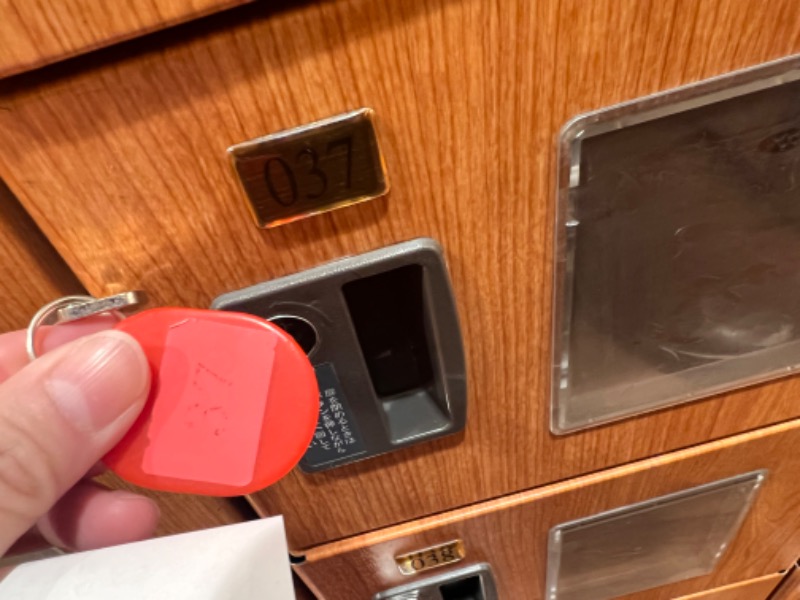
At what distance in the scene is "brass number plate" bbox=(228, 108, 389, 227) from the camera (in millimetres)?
266

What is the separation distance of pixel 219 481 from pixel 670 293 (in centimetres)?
28

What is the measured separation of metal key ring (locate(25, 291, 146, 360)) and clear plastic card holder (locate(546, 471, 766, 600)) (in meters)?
0.41

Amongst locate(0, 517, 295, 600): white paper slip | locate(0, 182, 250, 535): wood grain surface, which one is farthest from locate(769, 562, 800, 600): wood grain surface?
locate(0, 182, 250, 535): wood grain surface

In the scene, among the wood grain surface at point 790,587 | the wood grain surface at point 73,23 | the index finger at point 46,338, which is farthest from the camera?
the wood grain surface at point 790,587

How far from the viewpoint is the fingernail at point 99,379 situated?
30 cm

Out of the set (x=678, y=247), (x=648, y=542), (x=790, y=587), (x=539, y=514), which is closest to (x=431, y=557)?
(x=539, y=514)

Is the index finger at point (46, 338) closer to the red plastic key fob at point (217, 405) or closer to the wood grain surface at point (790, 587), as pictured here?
the red plastic key fob at point (217, 405)

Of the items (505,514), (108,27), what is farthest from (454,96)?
(505,514)

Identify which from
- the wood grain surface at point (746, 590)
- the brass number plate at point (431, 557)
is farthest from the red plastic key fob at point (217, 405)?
the wood grain surface at point (746, 590)

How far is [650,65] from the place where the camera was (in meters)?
0.28

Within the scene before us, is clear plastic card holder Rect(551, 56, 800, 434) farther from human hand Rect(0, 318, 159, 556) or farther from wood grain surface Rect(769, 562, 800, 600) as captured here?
wood grain surface Rect(769, 562, 800, 600)

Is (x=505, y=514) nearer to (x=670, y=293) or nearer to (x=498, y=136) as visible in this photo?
(x=670, y=293)

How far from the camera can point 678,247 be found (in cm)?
36

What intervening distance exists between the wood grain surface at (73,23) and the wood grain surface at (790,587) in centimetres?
79
